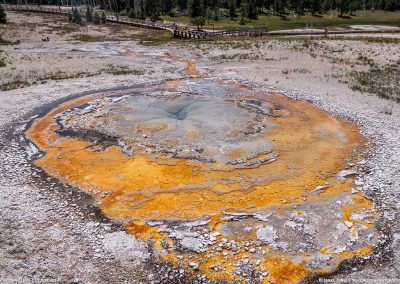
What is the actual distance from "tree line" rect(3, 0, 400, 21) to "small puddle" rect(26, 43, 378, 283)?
7608 cm

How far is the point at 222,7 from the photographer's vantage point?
110625mm

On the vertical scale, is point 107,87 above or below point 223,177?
above

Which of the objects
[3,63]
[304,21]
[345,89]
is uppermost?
[304,21]

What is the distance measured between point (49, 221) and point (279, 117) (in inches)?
524

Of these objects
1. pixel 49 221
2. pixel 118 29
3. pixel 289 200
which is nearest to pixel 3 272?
pixel 49 221

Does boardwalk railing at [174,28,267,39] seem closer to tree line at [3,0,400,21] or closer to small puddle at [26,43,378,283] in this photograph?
tree line at [3,0,400,21]

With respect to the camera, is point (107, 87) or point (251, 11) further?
point (251, 11)

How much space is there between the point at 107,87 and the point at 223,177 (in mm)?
15639

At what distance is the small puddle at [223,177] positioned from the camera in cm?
989

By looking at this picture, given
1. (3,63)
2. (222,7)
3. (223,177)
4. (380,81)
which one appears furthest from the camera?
(222,7)

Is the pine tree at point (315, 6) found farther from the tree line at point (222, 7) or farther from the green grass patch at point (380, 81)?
the green grass patch at point (380, 81)

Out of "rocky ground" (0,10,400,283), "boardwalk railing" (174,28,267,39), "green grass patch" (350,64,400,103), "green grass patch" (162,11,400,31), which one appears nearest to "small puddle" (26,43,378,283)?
"rocky ground" (0,10,400,283)

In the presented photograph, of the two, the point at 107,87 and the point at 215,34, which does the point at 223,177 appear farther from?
the point at 215,34

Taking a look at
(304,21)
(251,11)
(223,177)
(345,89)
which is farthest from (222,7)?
(223,177)
